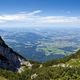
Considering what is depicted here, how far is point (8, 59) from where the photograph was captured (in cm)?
17950

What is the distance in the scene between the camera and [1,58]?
172000 millimetres

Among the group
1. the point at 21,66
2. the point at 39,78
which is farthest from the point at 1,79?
the point at 21,66

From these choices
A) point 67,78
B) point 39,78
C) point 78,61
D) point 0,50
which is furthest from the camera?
point 0,50

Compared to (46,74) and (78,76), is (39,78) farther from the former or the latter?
(78,76)

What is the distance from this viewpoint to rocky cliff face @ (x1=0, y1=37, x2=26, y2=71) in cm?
17090

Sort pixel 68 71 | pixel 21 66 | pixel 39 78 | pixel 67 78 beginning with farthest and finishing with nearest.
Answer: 1. pixel 21 66
2. pixel 39 78
3. pixel 68 71
4. pixel 67 78

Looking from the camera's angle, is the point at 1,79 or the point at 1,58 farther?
the point at 1,58

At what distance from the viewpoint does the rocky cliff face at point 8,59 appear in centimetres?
17090

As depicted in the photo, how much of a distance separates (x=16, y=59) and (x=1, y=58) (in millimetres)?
17836

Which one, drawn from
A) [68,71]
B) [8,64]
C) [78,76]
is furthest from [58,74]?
[8,64]

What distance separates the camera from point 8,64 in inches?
6836

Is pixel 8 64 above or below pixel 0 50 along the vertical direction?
below

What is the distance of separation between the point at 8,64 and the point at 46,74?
65285 millimetres

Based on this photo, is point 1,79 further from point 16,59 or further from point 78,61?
point 16,59
